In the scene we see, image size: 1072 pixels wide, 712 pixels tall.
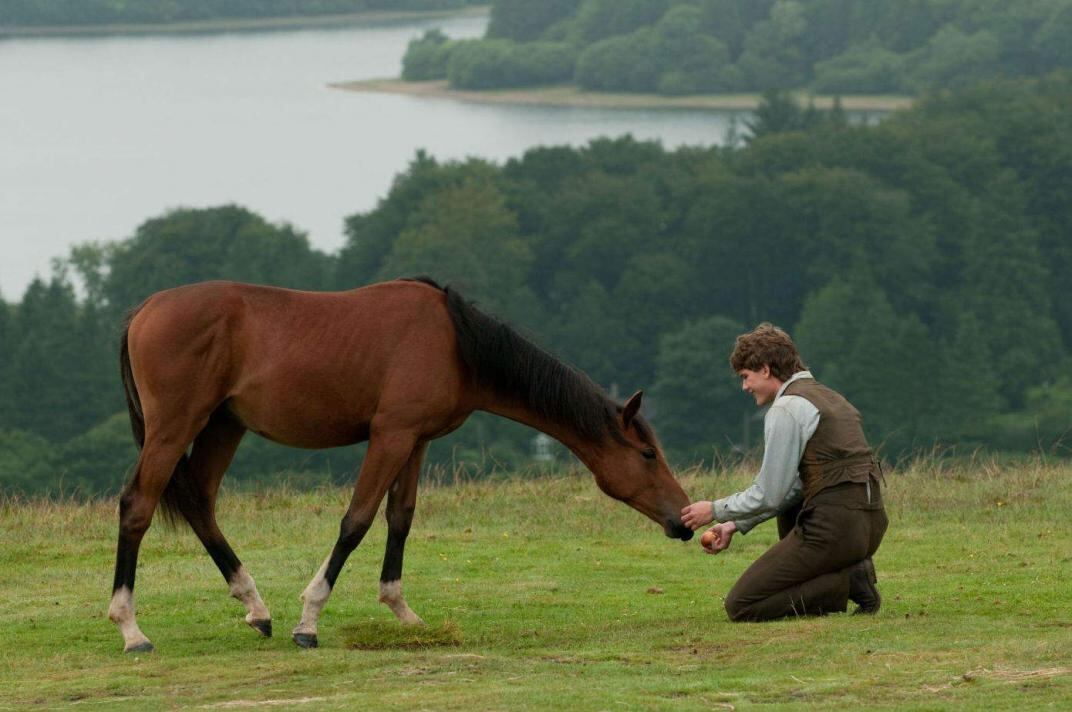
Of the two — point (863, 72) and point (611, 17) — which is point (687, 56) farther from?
point (863, 72)

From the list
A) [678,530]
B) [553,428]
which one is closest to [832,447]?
[678,530]

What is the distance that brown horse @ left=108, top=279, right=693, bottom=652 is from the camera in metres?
8.44

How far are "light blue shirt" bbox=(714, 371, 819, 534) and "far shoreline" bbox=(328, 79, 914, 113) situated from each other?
→ 6425 inches

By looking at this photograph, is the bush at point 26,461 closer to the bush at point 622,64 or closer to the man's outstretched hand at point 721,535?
the man's outstretched hand at point 721,535

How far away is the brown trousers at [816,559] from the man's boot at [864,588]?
5cm

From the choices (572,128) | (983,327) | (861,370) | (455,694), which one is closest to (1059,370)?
(983,327)

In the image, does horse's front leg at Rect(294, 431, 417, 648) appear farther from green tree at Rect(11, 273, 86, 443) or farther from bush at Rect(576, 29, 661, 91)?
bush at Rect(576, 29, 661, 91)

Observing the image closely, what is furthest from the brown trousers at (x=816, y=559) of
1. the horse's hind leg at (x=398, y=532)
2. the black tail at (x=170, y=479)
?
the black tail at (x=170, y=479)

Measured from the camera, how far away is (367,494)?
841 cm

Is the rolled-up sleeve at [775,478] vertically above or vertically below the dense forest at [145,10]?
Result: below

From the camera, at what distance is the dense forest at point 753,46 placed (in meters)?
170

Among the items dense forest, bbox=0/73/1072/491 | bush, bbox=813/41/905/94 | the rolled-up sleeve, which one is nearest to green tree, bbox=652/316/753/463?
dense forest, bbox=0/73/1072/491

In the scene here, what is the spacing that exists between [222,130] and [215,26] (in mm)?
28237

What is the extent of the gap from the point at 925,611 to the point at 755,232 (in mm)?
101553
